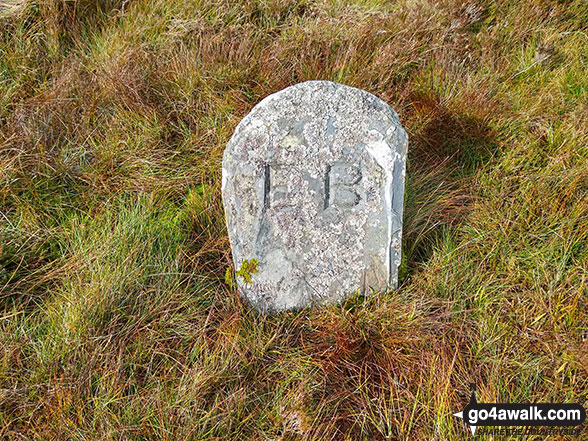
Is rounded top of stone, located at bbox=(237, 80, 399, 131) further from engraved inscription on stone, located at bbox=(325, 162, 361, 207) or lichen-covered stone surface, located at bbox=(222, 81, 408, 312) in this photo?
engraved inscription on stone, located at bbox=(325, 162, 361, 207)

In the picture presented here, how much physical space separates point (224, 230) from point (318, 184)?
0.63 meters

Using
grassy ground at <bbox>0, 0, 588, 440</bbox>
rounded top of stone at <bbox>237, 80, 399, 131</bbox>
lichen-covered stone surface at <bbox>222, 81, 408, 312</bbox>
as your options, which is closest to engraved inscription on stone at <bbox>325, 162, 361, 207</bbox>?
lichen-covered stone surface at <bbox>222, 81, 408, 312</bbox>

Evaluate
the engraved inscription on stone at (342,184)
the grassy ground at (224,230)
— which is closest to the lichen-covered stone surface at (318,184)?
the engraved inscription on stone at (342,184)

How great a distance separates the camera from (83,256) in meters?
2.21

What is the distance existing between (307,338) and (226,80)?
1671 millimetres

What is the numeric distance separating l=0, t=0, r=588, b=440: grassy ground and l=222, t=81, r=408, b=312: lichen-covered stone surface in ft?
0.79

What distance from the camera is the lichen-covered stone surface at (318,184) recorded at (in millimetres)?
1931

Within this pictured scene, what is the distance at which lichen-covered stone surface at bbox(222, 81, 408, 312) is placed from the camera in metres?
1.93

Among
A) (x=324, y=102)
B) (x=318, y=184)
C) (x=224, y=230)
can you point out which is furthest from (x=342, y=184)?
(x=224, y=230)

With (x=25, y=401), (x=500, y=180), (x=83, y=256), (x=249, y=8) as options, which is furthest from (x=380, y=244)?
(x=249, y=8)

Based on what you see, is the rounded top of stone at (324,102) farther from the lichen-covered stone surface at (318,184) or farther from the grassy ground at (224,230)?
the grassy ground at (224,230)

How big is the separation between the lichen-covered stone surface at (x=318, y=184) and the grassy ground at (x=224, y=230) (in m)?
0.24

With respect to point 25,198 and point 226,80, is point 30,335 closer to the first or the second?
point 25,198

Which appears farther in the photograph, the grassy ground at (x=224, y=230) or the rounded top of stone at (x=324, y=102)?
the rounded top of stone at (x=324, y=102)
